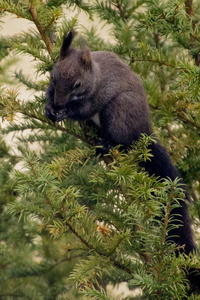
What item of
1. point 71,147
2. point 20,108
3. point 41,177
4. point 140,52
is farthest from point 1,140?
point 41,177

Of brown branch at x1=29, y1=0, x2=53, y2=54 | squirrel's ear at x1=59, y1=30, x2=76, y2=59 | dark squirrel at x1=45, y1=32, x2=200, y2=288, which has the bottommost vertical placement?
dark squirrel at x1=45, y1=32, x2=200, y2=288

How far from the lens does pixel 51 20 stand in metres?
1.05

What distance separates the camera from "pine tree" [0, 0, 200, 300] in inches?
29.2

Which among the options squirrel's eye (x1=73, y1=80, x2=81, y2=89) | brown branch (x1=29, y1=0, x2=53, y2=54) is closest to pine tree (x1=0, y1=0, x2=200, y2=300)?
brown branch (x1=29, y1=0, x2=53, y2=54)

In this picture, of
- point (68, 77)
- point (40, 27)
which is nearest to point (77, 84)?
point (68, 77)

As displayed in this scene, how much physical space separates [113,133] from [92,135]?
0.23m

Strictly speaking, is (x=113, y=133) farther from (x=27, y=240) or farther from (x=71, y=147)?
(x=27, y=240)

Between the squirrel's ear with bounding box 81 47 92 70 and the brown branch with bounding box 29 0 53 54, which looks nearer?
the brown branch with bounding box 29 0 53 54

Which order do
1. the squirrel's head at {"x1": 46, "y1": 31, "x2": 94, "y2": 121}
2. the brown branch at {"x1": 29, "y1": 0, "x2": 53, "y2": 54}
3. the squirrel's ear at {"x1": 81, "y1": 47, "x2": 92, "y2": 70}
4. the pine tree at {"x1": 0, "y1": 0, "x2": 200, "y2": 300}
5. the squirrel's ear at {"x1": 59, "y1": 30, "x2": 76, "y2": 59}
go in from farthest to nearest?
1. the squirrel's ear at {"x1": 81, "y1": 47, "x2": 92, "y2": 70}
2. the squirrel's head at {"x1": 46, "y1": 31, "x2": 94, "y2": 121}
3. the squirrel's ear at {"x1": 59, "y1": 30, "x2": 76, "y2": 59}
4. the brown branch at {"x1": 29, "y1": 0, "x2": 53, "y2": 54}
5. the pine tree at {"x1": 0, "y1": 0, "x2": 200, "y2": 300}

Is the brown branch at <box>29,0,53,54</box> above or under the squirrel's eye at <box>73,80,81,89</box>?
above

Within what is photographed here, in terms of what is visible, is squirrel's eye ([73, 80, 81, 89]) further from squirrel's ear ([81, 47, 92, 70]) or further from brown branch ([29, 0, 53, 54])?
brown branch ([29, 0, 53, 54])

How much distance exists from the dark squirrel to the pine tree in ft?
0.18

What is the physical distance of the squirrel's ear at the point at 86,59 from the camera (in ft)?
4.80

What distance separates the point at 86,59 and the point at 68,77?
14cm
